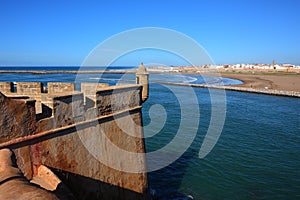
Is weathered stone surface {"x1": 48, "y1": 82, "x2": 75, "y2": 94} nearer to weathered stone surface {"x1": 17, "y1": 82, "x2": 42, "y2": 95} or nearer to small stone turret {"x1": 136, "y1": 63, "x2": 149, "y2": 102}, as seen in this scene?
weathered stone surface {"x1": 17, "y1": 82, "x2": 42, "y2": 95}

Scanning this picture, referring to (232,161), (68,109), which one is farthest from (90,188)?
(232,161)

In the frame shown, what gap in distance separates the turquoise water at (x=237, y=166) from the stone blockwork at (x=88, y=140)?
308 centimetres

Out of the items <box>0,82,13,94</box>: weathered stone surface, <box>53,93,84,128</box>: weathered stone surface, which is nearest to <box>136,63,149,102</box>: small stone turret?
<box>53,93,84,128</box>: weathered stone surface

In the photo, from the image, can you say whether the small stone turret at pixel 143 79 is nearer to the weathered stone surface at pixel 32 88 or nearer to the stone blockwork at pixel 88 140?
the stone blockwork at pixel 88 140

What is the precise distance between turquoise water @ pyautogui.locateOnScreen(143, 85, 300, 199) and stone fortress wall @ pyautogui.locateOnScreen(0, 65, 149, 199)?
10.5 feet

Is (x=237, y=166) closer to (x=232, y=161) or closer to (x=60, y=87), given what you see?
(x=232, y=161)

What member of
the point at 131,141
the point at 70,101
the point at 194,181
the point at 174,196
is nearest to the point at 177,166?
the point at 194,181

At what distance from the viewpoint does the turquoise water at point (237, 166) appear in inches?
392

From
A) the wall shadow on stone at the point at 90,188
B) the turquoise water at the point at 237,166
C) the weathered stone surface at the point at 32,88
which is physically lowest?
the turquoise water at the point at 237,166

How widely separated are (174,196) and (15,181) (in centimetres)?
786

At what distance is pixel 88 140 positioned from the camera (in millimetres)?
5961

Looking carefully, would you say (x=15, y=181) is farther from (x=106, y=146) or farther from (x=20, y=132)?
(x=106, y=146)

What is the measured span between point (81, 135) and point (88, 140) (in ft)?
0.81

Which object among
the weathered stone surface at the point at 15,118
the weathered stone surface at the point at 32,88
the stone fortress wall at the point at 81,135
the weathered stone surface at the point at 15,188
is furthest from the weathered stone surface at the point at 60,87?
the weathered stone surface at the point at 15,188
